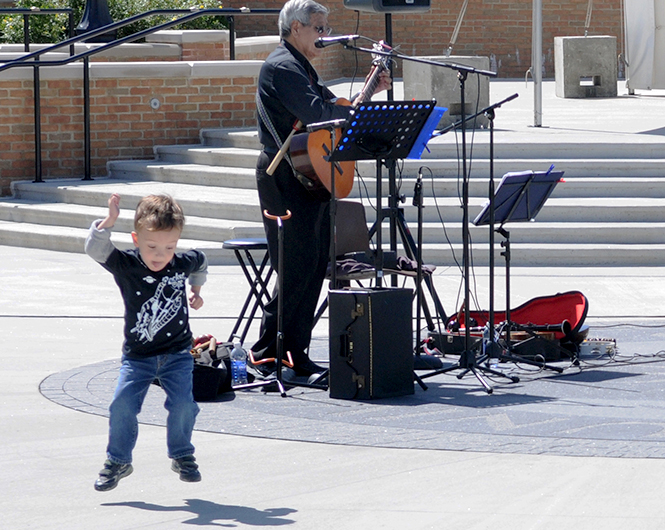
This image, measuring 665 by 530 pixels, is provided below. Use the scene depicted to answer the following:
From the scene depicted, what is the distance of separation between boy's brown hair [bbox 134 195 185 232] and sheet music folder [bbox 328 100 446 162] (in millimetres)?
1456

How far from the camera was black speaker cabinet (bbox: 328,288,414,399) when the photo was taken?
19.2ft

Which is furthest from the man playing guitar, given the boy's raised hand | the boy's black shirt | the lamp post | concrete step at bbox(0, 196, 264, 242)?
the lamp post

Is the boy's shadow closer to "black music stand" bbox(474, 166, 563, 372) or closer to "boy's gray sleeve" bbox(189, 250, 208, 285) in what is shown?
"boy's gray sleeve" bbox(189, 250, 208, 285)

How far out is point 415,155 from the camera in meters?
5.98

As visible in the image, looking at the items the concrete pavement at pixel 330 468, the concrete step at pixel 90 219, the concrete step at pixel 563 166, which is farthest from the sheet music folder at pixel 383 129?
the concrete step at pixel 563 166

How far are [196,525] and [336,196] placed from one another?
8.16ft

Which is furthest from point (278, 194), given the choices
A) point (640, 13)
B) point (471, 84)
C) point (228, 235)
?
point (640, 13)

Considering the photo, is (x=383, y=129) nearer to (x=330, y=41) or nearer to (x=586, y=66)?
(x=330, y=41)

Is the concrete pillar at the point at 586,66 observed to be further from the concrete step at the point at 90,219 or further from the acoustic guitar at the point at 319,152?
the acoustic guitar at the point at 319,152

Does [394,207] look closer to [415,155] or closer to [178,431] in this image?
[415,155]

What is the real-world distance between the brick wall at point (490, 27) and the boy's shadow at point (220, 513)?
1568 cm

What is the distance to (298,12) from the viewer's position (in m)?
6.12

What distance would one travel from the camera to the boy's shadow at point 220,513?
4059 millimetres

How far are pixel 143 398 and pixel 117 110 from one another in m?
8.63
